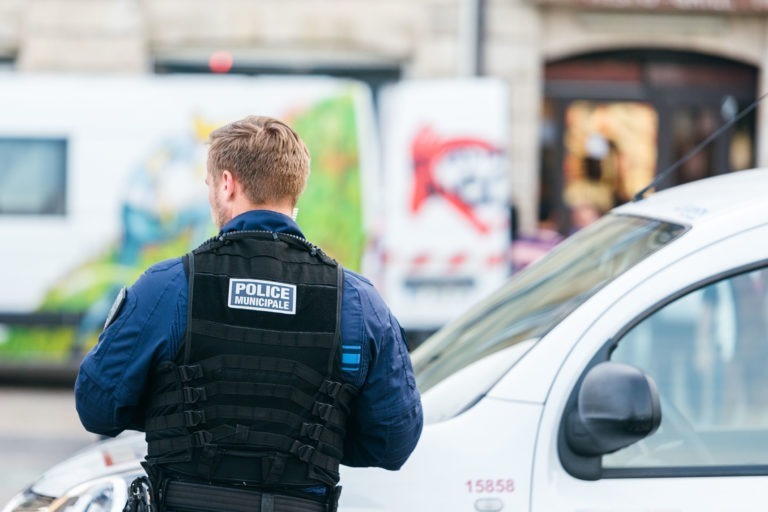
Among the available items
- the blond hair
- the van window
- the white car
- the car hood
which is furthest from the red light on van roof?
the blond hair

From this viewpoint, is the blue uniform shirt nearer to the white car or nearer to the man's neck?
the man's neck

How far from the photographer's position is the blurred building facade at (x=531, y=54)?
1432 cm

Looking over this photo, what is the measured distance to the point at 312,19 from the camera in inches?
571

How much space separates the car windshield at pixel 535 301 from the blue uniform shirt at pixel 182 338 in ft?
1.10

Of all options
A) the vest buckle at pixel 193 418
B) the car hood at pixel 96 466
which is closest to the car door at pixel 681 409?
the vest buckle at pixel 193 418

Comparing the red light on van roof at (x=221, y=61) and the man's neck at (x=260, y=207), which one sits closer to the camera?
the man's neck at (x=260, y=207)

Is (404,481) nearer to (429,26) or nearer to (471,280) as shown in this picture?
(471,280)

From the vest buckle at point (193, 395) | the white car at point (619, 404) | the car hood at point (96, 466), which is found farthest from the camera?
the car hood at point (96, 466)

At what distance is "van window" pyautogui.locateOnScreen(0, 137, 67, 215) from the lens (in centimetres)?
1073

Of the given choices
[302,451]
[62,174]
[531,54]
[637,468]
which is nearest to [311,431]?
[302,451]

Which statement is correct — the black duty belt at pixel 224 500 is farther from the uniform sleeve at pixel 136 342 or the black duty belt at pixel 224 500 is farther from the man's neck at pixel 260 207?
the man's neck at pixel 260 207

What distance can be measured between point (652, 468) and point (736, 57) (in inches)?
517

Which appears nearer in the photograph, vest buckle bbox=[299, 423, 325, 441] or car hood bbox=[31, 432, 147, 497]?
vest buckle bbox=[299, 423, 325, 441]

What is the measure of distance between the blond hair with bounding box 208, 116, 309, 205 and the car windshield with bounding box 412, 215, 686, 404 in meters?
0.67
